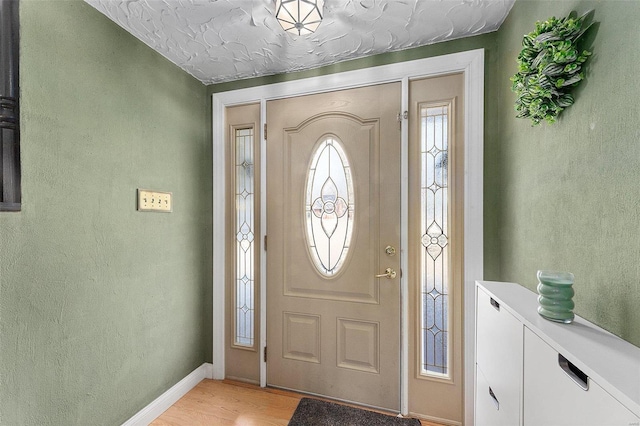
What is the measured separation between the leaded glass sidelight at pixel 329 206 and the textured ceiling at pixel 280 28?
1.95ft

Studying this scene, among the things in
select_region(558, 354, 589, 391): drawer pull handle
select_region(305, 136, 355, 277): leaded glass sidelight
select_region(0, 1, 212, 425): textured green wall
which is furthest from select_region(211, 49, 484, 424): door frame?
select_region(558, 354, 589, 391): drawer pull handle

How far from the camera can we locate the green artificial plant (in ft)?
2.86

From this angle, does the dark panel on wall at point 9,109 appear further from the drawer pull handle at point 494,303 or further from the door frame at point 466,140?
the drawer pull handle at point 494,303

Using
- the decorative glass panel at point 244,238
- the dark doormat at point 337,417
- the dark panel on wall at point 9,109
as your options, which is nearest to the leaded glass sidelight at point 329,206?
the decorative glass panel at point 244,238

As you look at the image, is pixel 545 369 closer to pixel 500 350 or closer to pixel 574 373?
pixel 574 373

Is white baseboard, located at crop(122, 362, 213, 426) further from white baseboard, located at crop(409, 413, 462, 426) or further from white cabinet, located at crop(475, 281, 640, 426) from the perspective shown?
white cabinet, located at crop(475, 281, 640, 426)

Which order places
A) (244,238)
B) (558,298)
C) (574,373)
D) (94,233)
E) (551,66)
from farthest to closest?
(244,238), (94,233), (551,66), (558,298), (574,373)

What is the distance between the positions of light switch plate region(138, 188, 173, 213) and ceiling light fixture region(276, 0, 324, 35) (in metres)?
1.26

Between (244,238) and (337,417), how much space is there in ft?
4.44

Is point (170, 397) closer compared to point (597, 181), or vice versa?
point (597, 181)

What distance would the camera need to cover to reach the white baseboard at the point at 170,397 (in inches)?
65.8

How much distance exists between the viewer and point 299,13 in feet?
4.14

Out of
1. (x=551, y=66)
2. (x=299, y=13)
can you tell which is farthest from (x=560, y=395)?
(x=299, y=13)

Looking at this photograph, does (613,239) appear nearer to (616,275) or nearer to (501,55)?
(616,275)
